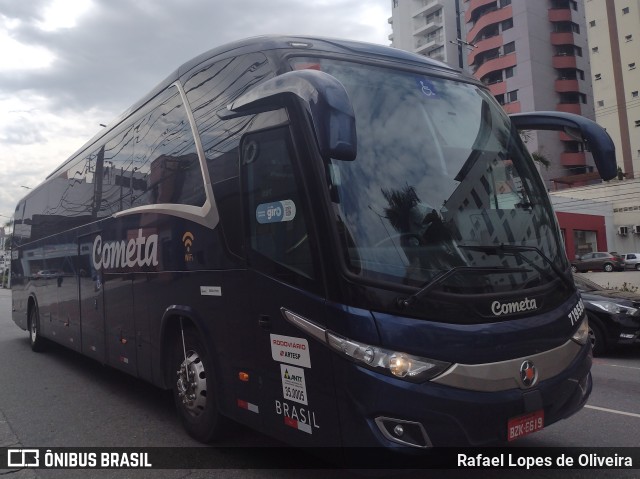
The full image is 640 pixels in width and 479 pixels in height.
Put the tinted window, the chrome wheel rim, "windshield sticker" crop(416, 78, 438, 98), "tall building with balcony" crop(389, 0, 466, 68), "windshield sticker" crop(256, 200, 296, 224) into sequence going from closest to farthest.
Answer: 1. "windshield sticker" crop(256, 200, 296, 224)
2. "windshield sticker" crop(416, 78, 438, 98)
3. the chrome wheel rim
4. the tinted window
5. "tall building with balcony" crop(389, 0, 466, 68)

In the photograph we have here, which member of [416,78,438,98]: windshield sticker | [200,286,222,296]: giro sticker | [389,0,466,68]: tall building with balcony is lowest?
[200,286,222,296]: giro sticker

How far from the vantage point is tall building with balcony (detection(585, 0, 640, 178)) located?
56000 millimetres

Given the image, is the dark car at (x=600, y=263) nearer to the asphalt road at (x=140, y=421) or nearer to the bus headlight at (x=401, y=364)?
the asphalt road at (x=140, y=421)

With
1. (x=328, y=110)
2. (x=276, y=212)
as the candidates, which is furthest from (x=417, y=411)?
(x=328, y=110)

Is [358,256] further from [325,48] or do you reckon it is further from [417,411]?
[325,48]

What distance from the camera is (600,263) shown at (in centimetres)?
3731

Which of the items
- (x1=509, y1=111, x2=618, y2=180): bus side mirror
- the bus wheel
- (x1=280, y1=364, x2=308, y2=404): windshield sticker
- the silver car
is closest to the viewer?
(x1=280, y1=364, x2=308, y2=404): windshield sticker

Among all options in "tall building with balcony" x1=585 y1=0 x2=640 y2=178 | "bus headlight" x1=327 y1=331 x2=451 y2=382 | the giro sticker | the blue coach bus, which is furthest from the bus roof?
"tall building with balcony" x1=585 y1=0 x2=640 y2=178

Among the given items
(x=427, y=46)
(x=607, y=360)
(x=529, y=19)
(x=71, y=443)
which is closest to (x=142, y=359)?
(x=71, y=443)

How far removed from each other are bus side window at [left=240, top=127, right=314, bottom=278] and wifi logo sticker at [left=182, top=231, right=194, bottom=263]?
3.31 feet

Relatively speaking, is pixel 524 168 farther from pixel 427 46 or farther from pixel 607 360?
pixel 427 46

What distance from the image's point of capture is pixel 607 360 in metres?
9.04

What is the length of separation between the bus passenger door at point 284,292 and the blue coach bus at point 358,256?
0.6 inches

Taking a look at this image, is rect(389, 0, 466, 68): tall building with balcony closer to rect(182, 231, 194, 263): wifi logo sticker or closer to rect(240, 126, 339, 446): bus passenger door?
rect(182, 231, 194, 263): wifi logo sticker
